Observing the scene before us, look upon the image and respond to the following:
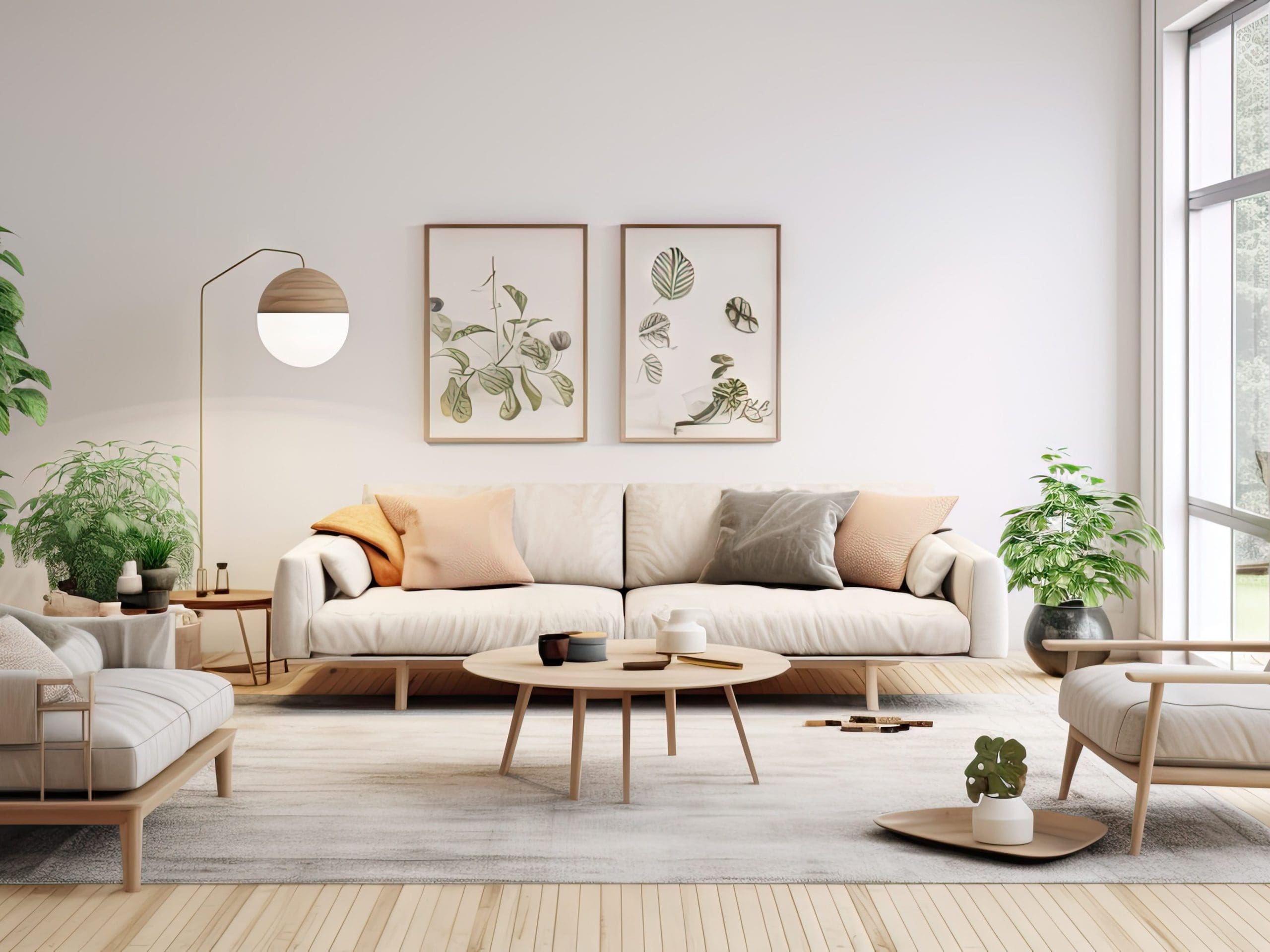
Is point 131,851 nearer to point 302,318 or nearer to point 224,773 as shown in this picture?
point 224,773

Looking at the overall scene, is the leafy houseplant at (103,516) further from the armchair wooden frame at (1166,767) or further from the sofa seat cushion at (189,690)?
the armchair wooden frame at (1166,767)

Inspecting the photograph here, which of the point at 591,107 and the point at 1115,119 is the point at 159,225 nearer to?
the point at 591,107

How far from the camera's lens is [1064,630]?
5.43 meters

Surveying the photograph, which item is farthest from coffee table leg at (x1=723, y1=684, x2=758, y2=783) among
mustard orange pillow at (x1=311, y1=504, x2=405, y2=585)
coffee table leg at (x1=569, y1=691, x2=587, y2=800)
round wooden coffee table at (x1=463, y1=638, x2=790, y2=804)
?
mustard orange pillow at (x1=311, y1=504, x2=405, y2=585)

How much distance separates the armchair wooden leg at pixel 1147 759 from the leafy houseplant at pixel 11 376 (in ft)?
15.5

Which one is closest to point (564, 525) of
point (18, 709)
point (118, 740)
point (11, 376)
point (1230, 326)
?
point (11, 376)

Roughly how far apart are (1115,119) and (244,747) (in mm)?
4869

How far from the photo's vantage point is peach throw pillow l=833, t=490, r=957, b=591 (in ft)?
17.1

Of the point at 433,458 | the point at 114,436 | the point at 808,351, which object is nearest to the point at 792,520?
the point at 808,351

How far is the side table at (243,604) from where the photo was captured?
5.14 meters

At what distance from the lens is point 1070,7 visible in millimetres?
5957

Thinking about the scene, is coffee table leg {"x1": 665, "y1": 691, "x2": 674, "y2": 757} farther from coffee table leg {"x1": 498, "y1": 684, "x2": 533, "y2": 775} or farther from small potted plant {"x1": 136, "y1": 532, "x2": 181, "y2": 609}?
small potted plant {"x1": 136, "y1": 532, "x2": 181, "y2": 609}

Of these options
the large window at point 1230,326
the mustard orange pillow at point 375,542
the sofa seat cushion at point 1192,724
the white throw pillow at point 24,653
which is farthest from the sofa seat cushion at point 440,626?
the large window at point 1230,326

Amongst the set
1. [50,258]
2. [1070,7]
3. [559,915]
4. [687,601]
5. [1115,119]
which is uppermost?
[1070,7]
